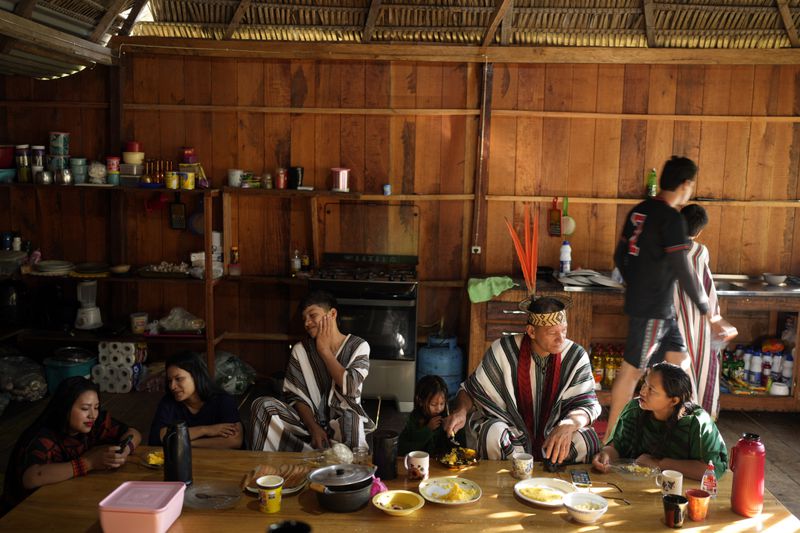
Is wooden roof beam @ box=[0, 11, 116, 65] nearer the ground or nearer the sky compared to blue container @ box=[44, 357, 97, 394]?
nearer the sky

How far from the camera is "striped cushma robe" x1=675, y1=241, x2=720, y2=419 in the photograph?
5021 mm

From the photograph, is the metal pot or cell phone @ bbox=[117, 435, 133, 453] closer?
the metal pot

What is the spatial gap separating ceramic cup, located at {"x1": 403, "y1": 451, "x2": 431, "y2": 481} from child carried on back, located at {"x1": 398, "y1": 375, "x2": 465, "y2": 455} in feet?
2.40

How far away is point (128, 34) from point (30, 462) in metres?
4.12

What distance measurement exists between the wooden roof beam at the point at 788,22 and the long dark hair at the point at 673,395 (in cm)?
382

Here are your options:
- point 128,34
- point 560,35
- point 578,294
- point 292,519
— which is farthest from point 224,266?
point 292,519

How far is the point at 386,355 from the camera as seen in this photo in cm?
569

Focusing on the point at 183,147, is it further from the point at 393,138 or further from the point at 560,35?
the point at 560,35

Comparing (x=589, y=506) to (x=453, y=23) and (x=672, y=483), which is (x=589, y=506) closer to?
(x=672, y=483)

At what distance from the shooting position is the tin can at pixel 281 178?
5.93 meters

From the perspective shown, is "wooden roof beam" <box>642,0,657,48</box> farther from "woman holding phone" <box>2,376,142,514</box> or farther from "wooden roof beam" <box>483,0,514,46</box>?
"woman holding phone" <box>2,376,142,514</box>

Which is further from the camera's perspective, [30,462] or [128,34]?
[128,34]

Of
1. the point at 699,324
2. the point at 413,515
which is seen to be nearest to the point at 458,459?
the point at 413,515

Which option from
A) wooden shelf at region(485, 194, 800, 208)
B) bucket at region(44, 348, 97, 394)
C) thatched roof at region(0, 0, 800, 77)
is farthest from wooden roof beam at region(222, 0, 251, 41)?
bucket at region(44, 348, 97, 394)
